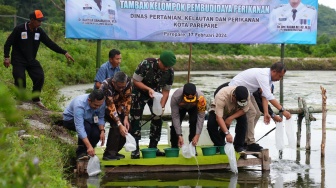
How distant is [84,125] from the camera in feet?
28.5

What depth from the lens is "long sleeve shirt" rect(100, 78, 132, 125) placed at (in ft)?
29.0

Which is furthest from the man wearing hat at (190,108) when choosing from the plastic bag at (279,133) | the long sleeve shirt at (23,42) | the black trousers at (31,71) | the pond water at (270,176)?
the long sleeve shirt at (23,42)

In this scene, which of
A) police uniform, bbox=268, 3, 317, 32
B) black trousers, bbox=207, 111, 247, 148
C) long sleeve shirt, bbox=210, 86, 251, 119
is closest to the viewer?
long sleeve shirt, bbox=210, 86, 251, 119

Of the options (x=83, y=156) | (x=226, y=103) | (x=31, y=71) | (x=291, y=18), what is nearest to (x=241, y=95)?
(x=226, y=103)

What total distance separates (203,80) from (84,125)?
18882 mm

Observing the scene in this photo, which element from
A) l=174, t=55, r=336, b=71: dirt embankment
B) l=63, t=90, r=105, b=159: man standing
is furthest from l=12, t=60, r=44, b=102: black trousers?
l=174, t=55, r=336, b=71: dirt embankment

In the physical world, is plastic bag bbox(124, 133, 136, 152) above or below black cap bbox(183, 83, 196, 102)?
below

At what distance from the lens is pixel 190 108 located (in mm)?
9227

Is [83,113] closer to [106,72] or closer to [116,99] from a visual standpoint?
[116,99]

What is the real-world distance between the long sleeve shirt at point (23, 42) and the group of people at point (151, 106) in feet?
0.55

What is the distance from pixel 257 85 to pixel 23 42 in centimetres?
336

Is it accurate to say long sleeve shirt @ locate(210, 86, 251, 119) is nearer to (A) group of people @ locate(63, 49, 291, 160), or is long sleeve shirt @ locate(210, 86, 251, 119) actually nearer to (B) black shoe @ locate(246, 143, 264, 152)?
(A) group of people @ locate(63, 49, 291, 160)

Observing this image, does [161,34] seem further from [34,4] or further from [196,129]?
[34,4]

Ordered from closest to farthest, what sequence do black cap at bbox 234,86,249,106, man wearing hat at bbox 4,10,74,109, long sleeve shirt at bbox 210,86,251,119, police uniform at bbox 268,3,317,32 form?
black cap at bbox 234,86,249,106
long sleeve shirt at bbox 210,86,251,119
man wearing hat at bbox 4,10,74,109
police uniform at bbox 268,3,317,32
